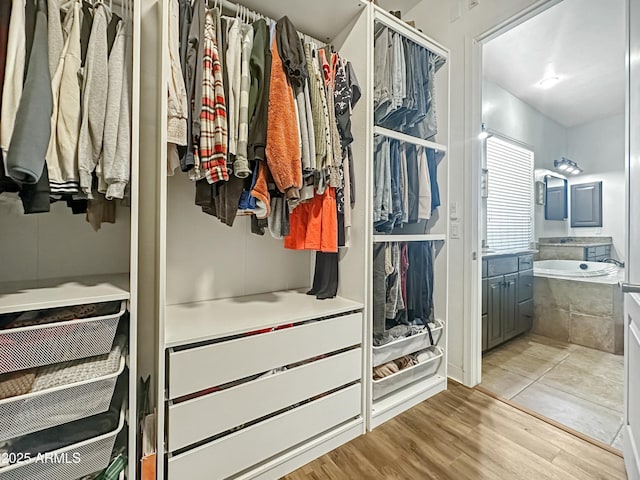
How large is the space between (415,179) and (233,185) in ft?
3.79

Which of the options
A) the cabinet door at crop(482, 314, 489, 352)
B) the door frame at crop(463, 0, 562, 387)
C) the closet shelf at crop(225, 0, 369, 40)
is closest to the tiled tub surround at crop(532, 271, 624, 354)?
the cabinet door at crop(482, 314, 489, 352)

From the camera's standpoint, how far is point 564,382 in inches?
83.0

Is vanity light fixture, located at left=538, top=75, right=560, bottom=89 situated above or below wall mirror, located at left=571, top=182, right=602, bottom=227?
above

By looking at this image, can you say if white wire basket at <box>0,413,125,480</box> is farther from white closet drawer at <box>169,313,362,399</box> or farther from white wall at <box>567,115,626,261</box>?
white wall at <box>567,115,626,261</box>

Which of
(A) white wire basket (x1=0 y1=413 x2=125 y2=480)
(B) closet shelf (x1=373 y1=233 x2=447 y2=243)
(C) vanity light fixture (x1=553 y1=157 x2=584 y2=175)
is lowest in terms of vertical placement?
(A) white wire basket (x1=0 y1=413 x2=125 y2=480)

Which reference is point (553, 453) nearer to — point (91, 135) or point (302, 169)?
point (302, 169)

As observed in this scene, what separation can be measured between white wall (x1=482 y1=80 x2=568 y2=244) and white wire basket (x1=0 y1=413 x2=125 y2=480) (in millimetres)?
3520

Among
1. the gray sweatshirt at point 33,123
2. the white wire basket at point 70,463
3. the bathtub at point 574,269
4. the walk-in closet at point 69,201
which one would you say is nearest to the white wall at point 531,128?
the bathtub at point 574,269

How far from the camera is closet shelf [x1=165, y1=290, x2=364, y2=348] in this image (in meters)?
1.09

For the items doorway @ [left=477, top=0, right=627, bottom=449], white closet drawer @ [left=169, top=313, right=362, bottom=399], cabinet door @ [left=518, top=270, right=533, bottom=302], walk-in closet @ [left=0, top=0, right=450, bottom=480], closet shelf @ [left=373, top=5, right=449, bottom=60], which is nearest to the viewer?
walk-in closet @ [left=0, top=0, right=450, bottom=480]

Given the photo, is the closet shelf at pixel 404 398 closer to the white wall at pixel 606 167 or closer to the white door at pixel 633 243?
the white door at pixel 633 243

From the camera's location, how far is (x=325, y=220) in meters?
1.44

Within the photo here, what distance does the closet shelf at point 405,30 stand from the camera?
5.19 ft

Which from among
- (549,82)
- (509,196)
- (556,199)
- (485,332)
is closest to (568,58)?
(549,82)
